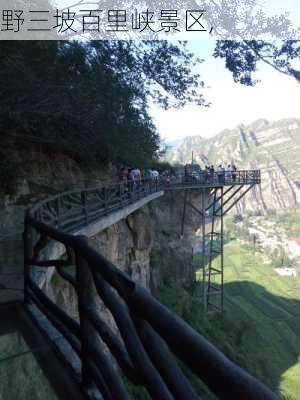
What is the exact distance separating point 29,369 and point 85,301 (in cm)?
98

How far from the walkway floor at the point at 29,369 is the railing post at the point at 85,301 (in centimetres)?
21

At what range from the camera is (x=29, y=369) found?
111 inches

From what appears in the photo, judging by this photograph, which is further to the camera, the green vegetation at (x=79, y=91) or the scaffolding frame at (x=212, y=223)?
the scaffolding frame at (x=212, y=223)

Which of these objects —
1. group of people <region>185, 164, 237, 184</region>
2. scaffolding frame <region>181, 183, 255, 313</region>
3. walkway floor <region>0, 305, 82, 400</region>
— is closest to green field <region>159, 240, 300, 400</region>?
scaffolding frame <region>181, 183, 255, 313</region>

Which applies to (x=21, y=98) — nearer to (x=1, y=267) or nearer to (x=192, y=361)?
(x=1, y=267)

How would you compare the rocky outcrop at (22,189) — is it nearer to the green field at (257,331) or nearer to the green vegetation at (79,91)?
the green vegetation at (79,91)

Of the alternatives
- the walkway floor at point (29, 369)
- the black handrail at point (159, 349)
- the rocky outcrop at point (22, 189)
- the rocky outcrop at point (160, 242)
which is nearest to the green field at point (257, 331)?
the rocky outcrop at point (160, 242)

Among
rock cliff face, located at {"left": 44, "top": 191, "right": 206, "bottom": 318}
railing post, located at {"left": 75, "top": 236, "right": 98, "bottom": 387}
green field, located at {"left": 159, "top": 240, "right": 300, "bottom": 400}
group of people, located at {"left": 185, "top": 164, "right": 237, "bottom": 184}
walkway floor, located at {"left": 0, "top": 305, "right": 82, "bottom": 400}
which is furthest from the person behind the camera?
group of people, located at {"left": 185, "top": 164, "right": 237, "bottom": 184}

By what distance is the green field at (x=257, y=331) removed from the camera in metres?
19.7

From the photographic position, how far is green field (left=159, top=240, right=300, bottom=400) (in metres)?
19.7

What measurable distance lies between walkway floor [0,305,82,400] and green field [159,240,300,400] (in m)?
10.3

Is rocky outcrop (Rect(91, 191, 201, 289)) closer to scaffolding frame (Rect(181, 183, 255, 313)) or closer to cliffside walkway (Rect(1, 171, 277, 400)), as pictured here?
scaffolding frame (Rect(181, 183, 255, 313))

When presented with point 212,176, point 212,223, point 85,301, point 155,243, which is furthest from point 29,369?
point 212,176

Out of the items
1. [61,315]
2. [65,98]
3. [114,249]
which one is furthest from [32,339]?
[114,249]
